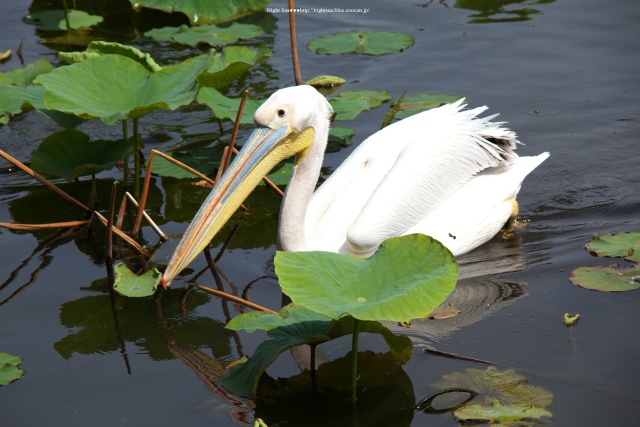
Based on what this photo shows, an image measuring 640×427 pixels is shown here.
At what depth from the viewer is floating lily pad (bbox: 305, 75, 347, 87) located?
5684mm

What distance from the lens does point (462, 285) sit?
12.2ft

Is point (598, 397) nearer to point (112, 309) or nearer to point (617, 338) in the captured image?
point (617, 338)

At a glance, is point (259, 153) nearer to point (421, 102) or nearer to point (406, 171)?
point (406, 171)

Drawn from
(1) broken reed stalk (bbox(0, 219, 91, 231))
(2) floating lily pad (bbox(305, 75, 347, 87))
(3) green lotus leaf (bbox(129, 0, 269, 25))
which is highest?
(3) green lotus leaf (bbox(129, 0, 269, 25))

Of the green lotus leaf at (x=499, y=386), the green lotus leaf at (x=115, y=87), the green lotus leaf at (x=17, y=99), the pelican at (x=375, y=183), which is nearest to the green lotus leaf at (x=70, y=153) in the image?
the green lotus leaf at (x=17, y=99)

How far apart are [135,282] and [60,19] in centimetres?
407

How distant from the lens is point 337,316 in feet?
7.99

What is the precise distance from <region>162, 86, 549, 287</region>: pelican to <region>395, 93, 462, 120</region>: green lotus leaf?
1.03 metres

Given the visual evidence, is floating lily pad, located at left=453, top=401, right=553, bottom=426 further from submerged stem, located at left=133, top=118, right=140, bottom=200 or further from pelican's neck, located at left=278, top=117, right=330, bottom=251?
submerged stem, located at left=133, top=118, right=140, bottom=200

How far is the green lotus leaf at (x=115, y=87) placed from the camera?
3.84m

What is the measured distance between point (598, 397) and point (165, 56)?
4.44 meters

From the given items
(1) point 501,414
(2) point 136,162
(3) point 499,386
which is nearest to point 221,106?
(2) point 136,162

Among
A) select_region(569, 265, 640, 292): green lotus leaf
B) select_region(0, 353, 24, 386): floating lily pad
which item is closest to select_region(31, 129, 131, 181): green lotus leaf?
select_region(0, 353, 24, 386): floating lily pad

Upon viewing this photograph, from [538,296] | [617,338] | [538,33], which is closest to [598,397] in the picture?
[617,338]
